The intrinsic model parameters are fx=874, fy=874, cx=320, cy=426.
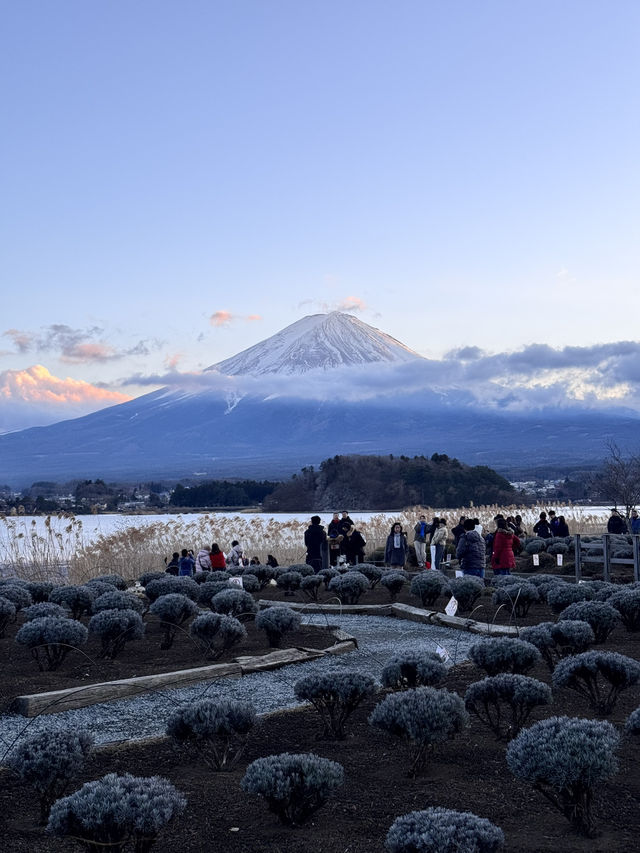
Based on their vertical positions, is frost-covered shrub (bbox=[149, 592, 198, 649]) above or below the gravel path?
above

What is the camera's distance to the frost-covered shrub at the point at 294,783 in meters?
4.59

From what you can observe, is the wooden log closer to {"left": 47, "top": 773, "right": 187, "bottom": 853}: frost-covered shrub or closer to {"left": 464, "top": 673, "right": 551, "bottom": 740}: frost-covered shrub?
{"left": 47, "top": 773, "right": 187, "bottom": 853}: frost-covered shrub

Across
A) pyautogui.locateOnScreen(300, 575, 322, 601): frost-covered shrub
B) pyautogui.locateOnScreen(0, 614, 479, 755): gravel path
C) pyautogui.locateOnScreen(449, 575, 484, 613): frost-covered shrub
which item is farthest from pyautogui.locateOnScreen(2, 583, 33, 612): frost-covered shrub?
pyautogui.locateOnScreen(449, 575, 484, 613): frost-covered shrub

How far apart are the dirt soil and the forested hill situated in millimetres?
50698

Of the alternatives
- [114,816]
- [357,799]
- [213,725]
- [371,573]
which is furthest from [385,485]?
[114,816]

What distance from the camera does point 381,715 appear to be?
18.9ft

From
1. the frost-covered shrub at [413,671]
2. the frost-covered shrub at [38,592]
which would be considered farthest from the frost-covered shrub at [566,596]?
the frost-covered shrub at [38,592]

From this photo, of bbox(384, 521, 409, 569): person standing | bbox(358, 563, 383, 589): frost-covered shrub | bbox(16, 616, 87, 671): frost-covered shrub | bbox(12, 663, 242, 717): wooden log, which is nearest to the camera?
bbox(12, 663, 242, 717): wooden log

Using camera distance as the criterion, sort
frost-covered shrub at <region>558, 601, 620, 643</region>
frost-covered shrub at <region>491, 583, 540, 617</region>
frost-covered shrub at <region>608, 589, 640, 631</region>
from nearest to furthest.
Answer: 1. frost-covered shrub at <region>558, 601, 620, 643</region>
2. frost-covered shrub at <region>608, 589, 640, 631</region>
3. frost-covered shrub at <region>491, 583, 540, 617</region>

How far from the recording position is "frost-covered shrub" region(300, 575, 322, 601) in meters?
15.1

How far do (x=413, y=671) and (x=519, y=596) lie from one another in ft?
17.4

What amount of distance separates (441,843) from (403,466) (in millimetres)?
64993

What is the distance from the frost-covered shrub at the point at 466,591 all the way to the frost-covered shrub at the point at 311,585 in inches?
106

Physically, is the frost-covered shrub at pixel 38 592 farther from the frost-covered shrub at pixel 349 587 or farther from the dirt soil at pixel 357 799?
the dirt soil at pixel 357 799
